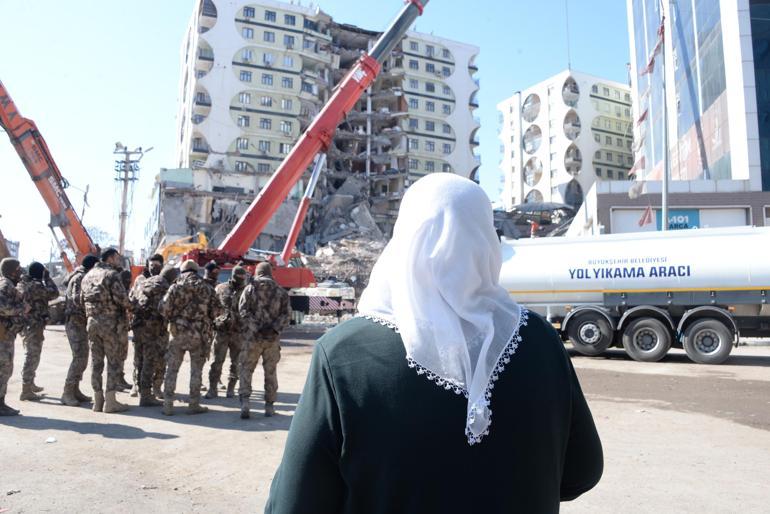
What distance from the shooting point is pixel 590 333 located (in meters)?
13.8

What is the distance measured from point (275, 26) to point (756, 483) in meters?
69.7

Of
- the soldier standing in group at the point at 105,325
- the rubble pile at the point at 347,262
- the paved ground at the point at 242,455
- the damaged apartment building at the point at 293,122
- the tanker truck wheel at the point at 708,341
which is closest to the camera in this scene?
the paved ground at the point at 242,455

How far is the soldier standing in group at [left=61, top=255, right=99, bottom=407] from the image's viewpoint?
7.98 metres

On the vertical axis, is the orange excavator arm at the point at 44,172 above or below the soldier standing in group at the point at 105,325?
above

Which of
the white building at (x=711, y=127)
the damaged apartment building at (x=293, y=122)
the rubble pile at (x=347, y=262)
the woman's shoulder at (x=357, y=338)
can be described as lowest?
the woman's shoulder at (x=357, y=338)

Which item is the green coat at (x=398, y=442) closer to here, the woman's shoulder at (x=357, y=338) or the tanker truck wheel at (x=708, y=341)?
the woman's shoulder at (x=357, y=338)

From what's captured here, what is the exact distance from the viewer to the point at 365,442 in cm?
139

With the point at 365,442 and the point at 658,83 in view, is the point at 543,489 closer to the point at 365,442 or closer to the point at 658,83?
the point at 365,442

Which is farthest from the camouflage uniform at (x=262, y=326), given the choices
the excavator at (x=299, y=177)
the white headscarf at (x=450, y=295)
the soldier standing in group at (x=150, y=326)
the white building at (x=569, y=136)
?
the white building at (x=569, y=136)

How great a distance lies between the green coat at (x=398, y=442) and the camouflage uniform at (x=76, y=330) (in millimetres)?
7755

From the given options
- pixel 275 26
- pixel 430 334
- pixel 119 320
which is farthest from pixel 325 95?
pixel 430 334

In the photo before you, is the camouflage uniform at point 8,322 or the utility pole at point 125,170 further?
the utility pole at point 125,170

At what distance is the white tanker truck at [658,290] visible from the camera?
1280 centimetres

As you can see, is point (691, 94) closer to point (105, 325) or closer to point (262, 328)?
point (262, 328)
